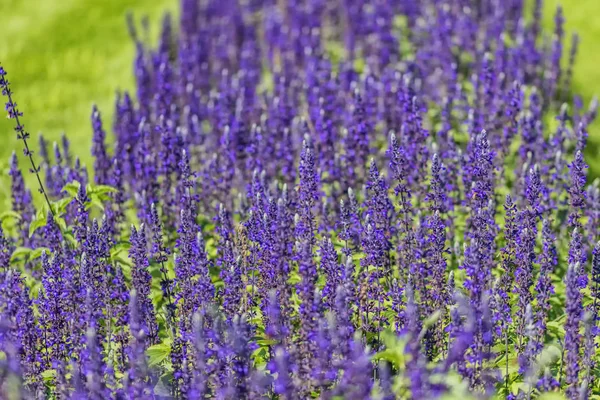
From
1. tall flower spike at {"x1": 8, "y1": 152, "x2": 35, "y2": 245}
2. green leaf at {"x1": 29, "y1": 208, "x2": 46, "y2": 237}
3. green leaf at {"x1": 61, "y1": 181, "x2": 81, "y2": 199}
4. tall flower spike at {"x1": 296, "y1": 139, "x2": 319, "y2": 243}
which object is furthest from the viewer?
tall flower spike at {"x1": 8, "y1": 152, "x2": 35, "y2": 245}

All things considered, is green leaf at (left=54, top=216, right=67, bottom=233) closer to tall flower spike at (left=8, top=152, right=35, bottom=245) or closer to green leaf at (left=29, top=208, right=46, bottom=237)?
green leaf at (left=29, top=208, right=46, bottom=237)

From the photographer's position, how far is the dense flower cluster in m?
9.39

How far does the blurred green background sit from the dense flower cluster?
1.46 metres

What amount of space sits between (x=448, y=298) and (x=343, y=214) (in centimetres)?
180

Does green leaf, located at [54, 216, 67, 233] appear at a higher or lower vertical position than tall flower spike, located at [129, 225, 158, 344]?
higher

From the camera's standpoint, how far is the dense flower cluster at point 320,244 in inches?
370

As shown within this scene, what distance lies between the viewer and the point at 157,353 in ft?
34.9

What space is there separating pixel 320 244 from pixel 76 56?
15.7 metres

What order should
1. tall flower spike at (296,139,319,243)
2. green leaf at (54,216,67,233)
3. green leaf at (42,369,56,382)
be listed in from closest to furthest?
green leaf at (42,369,56,382) → tall flower spike at (296,139,319,243) → green leaf at (54,216,67,233)

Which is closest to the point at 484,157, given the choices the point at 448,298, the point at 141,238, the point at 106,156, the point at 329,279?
the point at 448,298

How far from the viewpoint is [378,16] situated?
23.8 m

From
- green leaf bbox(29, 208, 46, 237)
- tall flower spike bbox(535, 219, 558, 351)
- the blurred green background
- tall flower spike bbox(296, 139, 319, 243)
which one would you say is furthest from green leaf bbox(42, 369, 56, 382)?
the blurred green background

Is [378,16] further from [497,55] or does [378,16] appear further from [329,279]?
[329,279]

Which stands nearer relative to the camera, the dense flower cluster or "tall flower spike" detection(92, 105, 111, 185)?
the dense flower cluster
